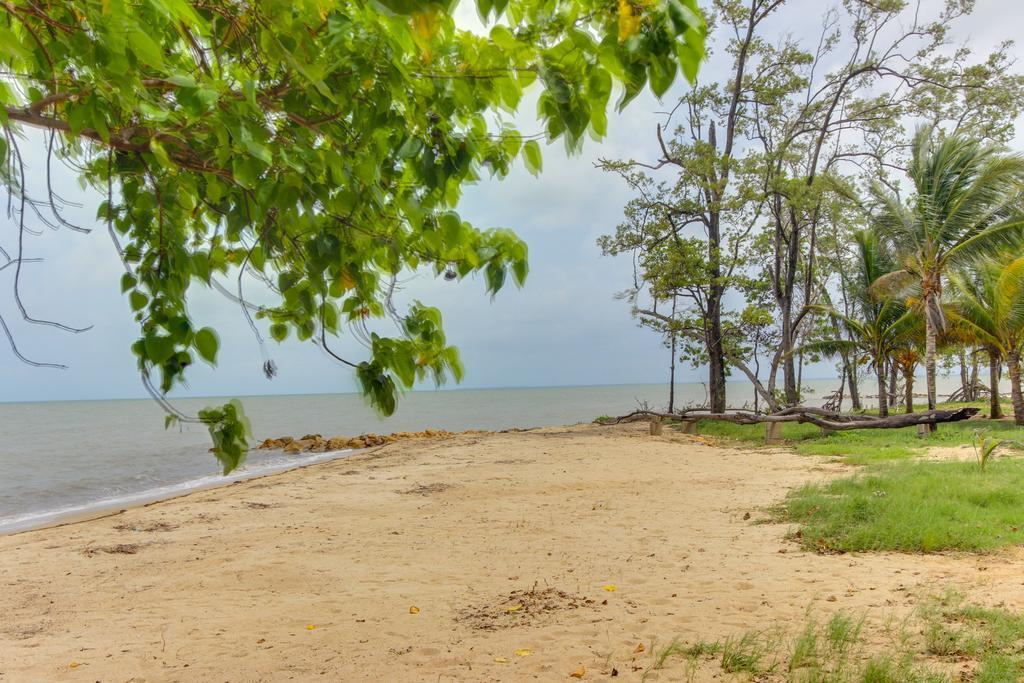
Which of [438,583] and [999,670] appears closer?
[999,670]

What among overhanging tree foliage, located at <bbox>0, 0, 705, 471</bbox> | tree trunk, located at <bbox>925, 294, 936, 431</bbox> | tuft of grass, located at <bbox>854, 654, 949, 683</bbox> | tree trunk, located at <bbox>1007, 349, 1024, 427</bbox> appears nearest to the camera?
overhanging tree foliage, located at <bbox>0, 0, 705, 471</bbox>

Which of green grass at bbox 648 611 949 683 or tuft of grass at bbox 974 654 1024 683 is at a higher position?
tuft of grass at bbox 974 654 1024 683

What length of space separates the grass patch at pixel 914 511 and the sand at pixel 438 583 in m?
0.28

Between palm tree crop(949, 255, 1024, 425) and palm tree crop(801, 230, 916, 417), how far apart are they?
124 centimetres

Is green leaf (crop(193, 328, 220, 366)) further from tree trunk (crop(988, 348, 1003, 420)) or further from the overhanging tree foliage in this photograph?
tree trunk (crop(988, 348, 1003, 420))

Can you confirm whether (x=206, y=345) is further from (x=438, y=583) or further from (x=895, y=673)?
(x=438, y=583)

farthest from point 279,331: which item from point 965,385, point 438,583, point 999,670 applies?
point 965,385

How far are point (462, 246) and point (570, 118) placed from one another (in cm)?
63

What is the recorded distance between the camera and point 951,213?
14.5 m

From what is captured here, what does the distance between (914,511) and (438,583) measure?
171 inches

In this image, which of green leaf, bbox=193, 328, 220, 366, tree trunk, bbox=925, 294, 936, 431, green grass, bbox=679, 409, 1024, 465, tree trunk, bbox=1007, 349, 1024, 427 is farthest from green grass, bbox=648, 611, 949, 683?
tree trunk, bbox=1007, 349, 1024, 427

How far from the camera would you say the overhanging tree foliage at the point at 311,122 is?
1.26m

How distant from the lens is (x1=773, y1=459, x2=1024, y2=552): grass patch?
5406 mm

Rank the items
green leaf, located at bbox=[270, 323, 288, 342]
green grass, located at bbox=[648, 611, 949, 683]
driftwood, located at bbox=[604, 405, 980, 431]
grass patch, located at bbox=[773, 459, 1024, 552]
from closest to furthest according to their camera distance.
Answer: green leaf, located at bbox=[270, 323, 288, 342] → green grass, located at bbox=[648, 611, 949, 683] → grass patch, located at bbox=[773, 459, 1024, 552] → driftwood, located at bbox=[604, 405, 980, 431]
